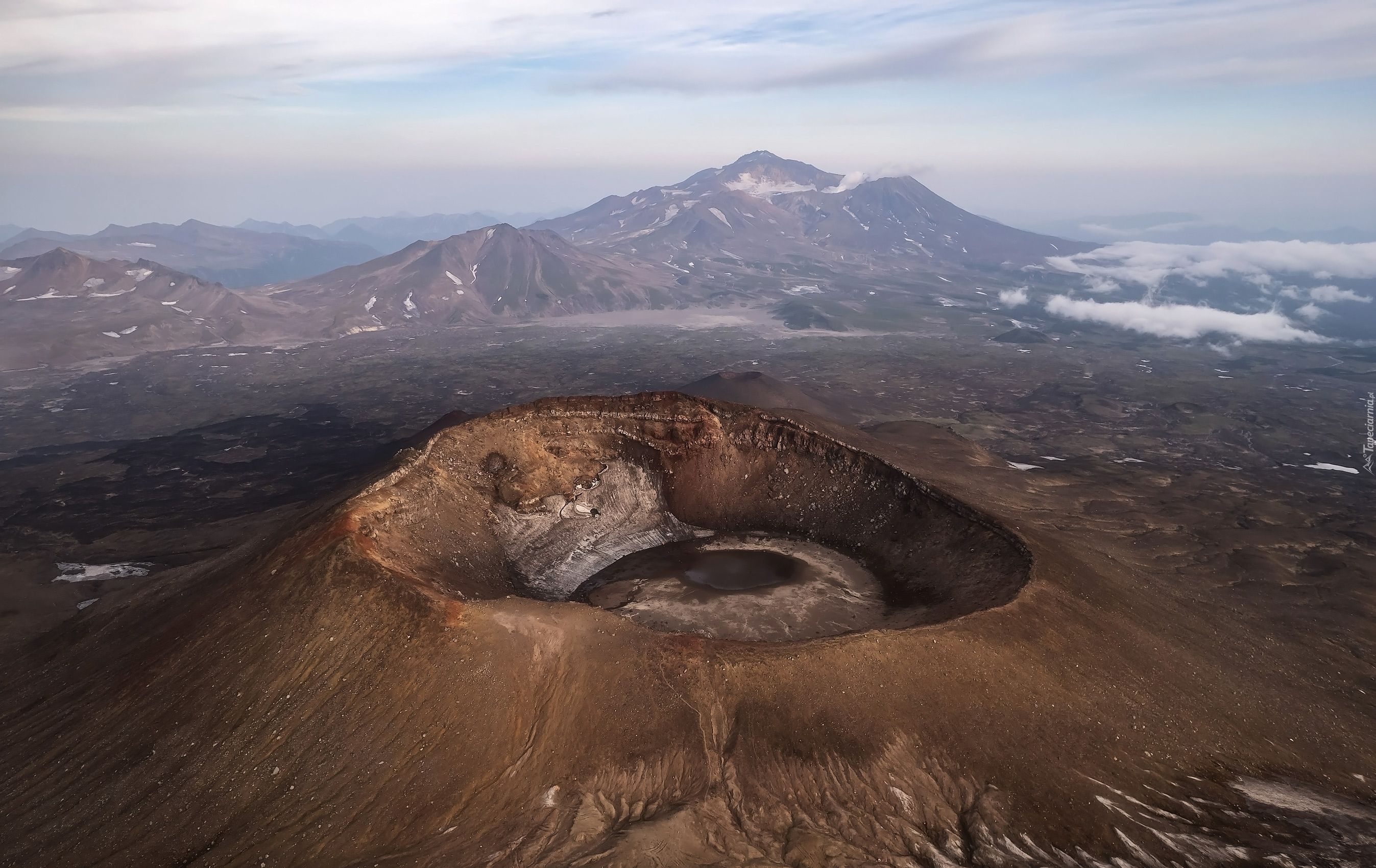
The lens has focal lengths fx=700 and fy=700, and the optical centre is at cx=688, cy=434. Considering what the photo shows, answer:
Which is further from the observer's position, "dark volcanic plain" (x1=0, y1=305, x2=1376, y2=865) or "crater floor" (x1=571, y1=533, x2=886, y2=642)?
"crater floor" (x1=571, y1=533, x2=886, y2=642)

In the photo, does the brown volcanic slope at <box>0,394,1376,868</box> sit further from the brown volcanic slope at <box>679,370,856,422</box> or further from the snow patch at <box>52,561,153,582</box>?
the brown volcanic slope at <box>679,370,856,422</box>

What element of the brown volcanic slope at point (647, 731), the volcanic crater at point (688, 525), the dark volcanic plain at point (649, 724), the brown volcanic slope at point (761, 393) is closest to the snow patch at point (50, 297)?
the brown volcanic slope at point (761, 393)

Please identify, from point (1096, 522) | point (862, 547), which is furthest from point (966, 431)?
point (862, 547)

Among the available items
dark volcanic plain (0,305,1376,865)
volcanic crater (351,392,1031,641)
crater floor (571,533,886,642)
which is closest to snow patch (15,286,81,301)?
dark volcanic plain (0,305,1376,865)

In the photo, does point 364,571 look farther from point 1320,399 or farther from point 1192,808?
point 1320,399

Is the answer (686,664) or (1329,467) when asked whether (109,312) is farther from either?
(1329,467)

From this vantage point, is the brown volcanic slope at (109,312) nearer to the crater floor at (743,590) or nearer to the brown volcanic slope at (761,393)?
the brown volcanic slope at (761,393)
